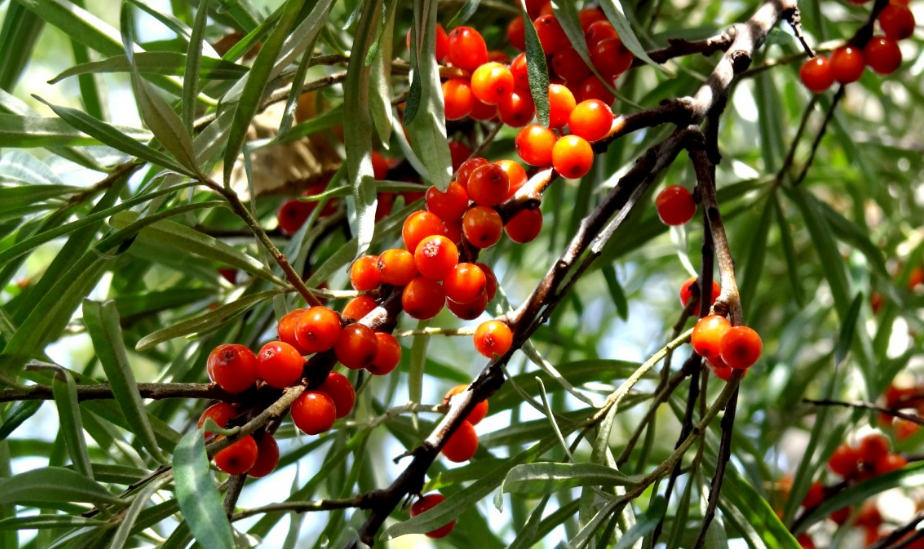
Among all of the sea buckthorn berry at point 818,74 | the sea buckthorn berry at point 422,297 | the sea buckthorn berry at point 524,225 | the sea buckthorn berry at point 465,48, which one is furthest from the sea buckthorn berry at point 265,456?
the sea buckthorn berry at point 818,74

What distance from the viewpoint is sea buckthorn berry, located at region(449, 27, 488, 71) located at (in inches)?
30.2

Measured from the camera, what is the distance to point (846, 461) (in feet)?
4.54

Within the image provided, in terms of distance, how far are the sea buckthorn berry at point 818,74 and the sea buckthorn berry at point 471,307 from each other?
0.54 metres

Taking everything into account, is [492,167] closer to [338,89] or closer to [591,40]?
[591,40]

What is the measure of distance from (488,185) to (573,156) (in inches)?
2.8

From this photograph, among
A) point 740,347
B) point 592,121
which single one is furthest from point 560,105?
point 740,347

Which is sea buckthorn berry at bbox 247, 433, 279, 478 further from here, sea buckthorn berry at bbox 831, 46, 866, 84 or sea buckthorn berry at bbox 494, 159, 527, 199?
sea buckthorn berry at bbox 831, 46, 866, 84

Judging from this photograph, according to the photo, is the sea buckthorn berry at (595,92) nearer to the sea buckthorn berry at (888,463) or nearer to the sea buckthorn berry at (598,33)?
the sea buckthorn berry at (598,33)

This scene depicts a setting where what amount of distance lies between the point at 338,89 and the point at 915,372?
133 cm

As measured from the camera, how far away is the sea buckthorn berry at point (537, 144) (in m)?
0.69

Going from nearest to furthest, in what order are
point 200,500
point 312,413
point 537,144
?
point 200,500 < point 312,413 < point 537,144

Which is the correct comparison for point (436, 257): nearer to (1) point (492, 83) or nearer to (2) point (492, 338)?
(2) point (492, 338)

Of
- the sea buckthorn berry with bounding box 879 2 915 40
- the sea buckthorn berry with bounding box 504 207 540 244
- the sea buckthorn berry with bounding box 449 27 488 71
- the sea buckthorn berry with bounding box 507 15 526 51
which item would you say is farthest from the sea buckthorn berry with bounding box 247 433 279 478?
the sea buckthorn berry with bounding box 879 2 915 40

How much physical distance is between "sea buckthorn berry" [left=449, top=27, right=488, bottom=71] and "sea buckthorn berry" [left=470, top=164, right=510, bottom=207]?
16cm
